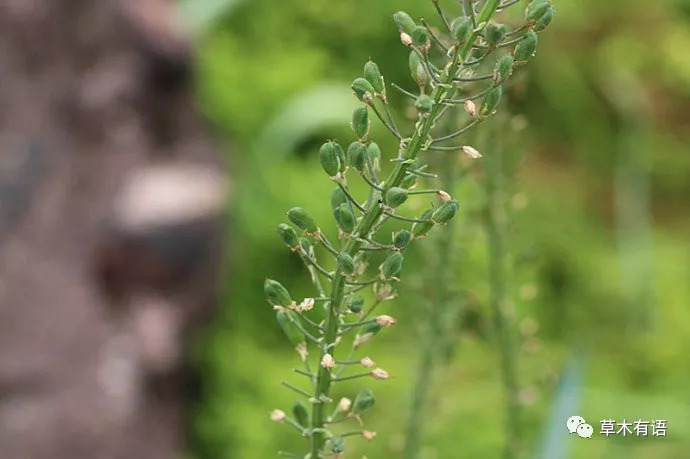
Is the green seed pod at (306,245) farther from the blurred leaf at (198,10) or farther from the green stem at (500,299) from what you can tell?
the blurred leaf at (198,10)

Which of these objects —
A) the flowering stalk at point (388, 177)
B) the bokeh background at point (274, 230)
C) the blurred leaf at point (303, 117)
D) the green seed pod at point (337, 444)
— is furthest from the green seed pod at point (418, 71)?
the blurred leaf at point (303, 117)

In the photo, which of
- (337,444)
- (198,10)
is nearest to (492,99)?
(337,444)

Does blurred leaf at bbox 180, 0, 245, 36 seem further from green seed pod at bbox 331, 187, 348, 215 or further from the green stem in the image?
green seed pod at bbox 331, 187, 348, 215

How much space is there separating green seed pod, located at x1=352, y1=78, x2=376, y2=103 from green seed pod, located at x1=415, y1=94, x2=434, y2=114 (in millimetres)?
16

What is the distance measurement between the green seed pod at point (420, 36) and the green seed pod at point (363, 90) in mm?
18

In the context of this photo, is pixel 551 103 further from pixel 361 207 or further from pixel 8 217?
pixel 361 207

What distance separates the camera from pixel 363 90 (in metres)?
0.30

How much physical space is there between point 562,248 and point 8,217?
89 cm

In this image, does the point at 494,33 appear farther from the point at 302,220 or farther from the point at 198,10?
the point at 198,10

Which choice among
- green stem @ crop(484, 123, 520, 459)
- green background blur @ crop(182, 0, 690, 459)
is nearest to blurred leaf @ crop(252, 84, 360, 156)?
green background blur @ crop(182, 0, 690, 459)

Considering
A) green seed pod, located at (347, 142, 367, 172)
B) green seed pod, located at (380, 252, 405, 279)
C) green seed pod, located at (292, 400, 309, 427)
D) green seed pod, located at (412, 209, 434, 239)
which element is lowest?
green seed pod, located at (292, 400, 309, 427)

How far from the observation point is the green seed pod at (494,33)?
11.4 inches

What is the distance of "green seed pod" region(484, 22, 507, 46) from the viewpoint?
289 millimetres

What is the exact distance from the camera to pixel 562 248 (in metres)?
1.69
